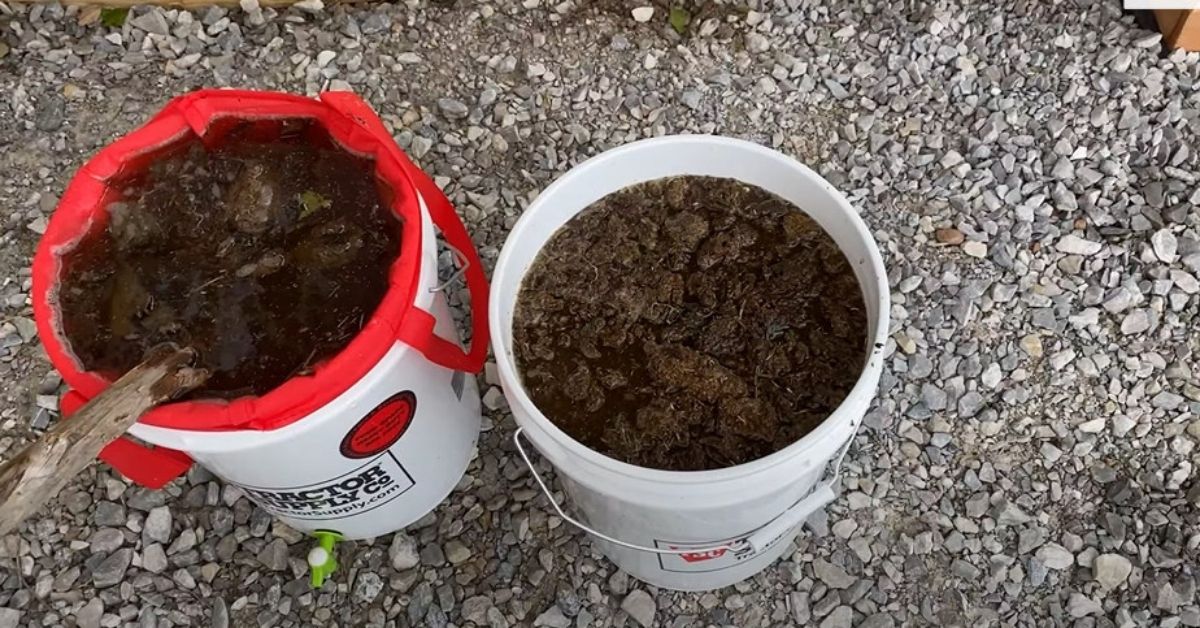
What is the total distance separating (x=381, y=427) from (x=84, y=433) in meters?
0.35

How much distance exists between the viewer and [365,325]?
1.10 metres

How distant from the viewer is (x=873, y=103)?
1.81 meters

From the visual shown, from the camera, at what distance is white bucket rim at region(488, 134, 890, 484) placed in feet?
3.40

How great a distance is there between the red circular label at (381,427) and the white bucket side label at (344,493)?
0.04 m

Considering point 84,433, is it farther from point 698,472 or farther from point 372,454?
point 698,472

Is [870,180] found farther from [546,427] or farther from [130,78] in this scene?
[130,78]

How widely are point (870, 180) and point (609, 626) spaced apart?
85 cm

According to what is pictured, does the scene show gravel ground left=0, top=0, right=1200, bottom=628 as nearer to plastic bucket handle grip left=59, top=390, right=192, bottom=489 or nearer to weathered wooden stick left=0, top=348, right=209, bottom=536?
plastic bucket handle grip left=59, top=390, right=192, bottom=489

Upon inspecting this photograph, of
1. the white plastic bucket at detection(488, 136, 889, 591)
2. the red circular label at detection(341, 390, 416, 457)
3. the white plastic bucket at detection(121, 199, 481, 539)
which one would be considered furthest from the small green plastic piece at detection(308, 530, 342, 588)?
the white plastic bucket at detection(488, 136, 889, 591)

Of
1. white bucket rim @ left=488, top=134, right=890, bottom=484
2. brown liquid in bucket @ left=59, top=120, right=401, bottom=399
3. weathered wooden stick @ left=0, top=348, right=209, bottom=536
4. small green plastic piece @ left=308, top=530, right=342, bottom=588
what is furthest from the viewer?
small green plastic piece @ left=308, top=530, right=342, bottom=588

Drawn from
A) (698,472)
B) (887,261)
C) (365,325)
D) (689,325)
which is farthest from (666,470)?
(887,261)

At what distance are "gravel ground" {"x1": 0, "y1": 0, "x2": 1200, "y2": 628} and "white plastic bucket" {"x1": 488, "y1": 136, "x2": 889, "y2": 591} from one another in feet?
0.77

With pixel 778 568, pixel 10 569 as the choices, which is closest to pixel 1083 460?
pixel 778 568

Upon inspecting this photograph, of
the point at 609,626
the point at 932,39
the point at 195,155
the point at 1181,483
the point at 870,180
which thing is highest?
the point at 195,155
